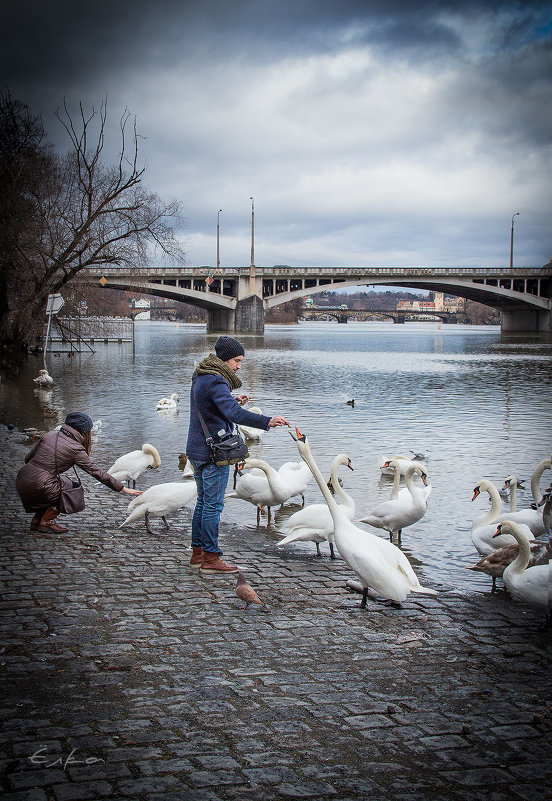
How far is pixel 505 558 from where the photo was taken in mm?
6016

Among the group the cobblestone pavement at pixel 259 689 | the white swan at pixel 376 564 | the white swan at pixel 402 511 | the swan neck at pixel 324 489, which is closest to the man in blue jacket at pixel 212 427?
the cobblestone pavement at pixel 259 689

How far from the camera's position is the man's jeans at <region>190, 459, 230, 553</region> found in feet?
19.8

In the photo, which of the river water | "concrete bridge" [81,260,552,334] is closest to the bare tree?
the river water

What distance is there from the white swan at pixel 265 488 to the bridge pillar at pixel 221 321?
227ft

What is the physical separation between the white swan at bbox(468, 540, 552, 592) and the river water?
0.61 feet

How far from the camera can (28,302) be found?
26844 millimetres

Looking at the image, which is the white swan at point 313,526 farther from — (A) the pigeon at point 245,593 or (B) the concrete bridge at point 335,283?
(B) the concrete bridge at point 335,283

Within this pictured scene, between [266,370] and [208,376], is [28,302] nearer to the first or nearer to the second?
[266,370]

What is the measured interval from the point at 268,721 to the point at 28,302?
995 inches

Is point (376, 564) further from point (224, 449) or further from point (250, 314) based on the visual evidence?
point (250, 314)

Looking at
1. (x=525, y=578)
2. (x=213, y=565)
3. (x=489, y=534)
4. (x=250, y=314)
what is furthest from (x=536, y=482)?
(x=250, y=314)

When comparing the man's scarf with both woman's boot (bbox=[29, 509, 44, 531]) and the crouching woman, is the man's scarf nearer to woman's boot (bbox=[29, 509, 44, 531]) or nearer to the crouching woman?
the crouching woman

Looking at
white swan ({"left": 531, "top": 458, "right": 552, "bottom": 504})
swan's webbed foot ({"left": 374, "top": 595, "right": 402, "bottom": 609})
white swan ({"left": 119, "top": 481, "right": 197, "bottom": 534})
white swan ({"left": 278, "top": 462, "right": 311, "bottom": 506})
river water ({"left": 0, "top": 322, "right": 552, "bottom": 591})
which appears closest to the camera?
swan's webbed foot ({"left": 374, "top": 595, "right": 402, "bottom": 609})

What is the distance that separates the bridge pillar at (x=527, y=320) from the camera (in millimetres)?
78562
